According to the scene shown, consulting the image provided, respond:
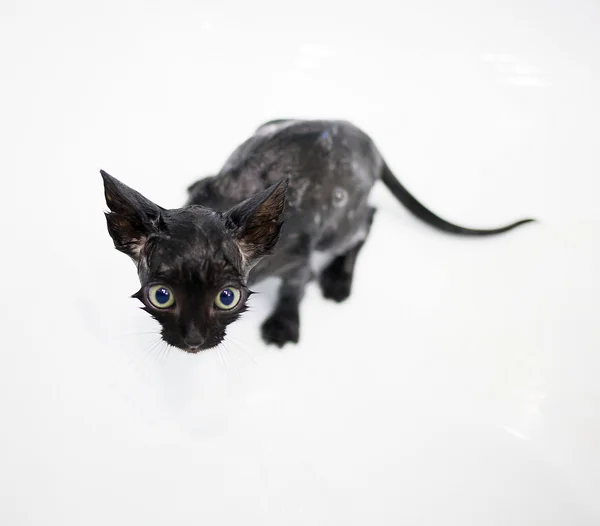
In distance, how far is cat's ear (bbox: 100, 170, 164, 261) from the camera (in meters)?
1.19

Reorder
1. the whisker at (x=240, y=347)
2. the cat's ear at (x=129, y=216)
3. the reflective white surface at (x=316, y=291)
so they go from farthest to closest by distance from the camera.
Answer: the whisker at (x=240, y=347) → the reflective white surface at (x=316, y=291) → the cat's ear at (x=129, y=216)

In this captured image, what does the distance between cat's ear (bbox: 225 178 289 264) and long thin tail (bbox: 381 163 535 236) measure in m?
0.84

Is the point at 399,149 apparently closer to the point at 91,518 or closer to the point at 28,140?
the point at 28,140

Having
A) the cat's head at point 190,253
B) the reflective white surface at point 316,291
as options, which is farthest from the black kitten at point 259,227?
the reflective white surface at point 316,291

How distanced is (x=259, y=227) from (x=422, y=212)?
39.9 inches

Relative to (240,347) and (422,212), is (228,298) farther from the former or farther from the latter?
(422,212)

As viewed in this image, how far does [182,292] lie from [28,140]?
1.43 metres

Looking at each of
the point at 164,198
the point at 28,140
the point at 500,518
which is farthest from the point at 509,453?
the point at 28,140

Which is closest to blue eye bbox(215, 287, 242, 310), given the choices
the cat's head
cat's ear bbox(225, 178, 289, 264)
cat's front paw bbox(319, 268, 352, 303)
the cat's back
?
the cat's head

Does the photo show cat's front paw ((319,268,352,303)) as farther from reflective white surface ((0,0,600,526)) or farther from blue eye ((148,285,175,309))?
blue eye ((148,285,175,309))

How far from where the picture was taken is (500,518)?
5.58 ft

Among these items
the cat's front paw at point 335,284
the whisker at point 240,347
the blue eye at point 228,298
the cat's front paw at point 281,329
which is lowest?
the whisker at point 240,347

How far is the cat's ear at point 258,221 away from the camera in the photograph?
4.10 feet

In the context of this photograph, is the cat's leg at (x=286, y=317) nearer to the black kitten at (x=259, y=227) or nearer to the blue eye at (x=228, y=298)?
the black kitten at (x=259, y=227)
